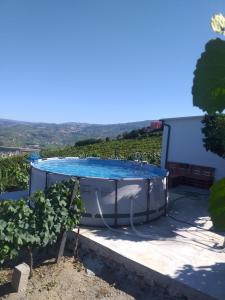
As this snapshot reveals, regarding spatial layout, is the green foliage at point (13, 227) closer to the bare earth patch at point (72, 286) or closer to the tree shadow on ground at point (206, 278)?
the bare earth patch at point (72, 286)

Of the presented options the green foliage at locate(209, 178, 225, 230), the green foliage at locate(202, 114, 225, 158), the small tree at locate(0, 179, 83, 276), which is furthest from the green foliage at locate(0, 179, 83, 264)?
the green foliage at locate(209, 178, 225, 230)

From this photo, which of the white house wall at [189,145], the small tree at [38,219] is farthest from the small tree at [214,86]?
the white house wall at [189,145]

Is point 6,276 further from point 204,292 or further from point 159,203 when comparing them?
point 159,203

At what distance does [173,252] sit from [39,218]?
11.7ft

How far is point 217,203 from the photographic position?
1.01 m

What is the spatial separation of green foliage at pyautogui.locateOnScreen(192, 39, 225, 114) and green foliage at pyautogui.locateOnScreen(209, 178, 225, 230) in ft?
0.73

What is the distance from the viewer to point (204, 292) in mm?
7000

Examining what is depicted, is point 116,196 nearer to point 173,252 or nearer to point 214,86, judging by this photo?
point 173,252

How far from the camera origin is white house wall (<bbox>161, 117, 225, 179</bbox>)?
16.4m

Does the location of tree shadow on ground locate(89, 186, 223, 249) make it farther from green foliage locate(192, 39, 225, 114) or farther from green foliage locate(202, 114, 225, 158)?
green foliage locate(192, 39, 225, 114)

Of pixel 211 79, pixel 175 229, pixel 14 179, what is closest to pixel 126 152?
pixel 14 179

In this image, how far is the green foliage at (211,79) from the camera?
88 centimetres

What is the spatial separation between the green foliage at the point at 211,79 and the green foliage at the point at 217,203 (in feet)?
0.73

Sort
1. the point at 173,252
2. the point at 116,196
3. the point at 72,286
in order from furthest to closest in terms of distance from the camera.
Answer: the point at 116,196 → the point at 173,252 → the point at 72,286
